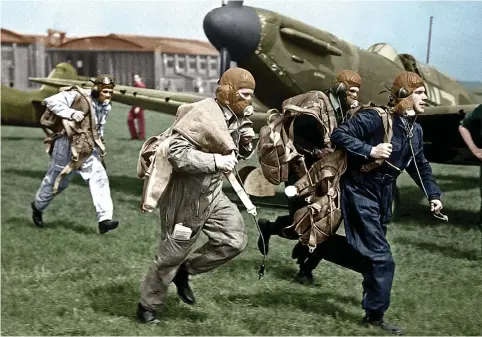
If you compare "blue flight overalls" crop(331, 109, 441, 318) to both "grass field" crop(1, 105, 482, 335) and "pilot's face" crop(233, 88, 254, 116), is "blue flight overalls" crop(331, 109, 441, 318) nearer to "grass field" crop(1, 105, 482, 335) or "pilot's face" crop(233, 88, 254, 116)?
"grass field" crop(1, 105, 482, 335)

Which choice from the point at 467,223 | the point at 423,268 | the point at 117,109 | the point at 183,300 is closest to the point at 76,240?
the point at 183,300

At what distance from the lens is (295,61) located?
8516 millimetres

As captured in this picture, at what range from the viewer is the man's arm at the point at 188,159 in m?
3.62

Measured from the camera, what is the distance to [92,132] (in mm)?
6492

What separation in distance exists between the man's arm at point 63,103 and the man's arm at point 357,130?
3.28m

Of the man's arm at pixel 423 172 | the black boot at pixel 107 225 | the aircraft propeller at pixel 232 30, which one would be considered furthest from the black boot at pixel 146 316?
the aircraft propeller at pixel 232 30

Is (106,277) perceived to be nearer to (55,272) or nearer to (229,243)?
(55,272)

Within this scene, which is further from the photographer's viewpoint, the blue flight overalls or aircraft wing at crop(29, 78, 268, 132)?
aircraft wing at crop(29, 78, 268, 132)

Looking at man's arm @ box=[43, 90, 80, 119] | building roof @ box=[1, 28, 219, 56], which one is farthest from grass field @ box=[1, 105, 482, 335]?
building roof @ box=[1, 28, 219, 56]

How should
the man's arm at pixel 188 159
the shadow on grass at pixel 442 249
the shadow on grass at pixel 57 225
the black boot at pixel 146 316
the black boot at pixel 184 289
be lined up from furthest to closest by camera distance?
1. the shadow on grass at pixel 57 225
2. the shadow on grass at pixel 442 249
3. the black boot at pixel 184 289
4. the black boot at pixel 146 316
5. the man's arm at pixel 188 159

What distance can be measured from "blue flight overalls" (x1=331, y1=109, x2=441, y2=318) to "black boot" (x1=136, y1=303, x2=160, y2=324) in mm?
1321

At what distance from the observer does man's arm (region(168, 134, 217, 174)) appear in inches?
143

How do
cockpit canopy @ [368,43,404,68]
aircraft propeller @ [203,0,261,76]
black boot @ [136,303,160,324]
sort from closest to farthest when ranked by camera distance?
black boot @ [136,303,160,324] → aircraft propeller @ [203,0,261,76] → cockpit canopy @ [368,43,404,68]

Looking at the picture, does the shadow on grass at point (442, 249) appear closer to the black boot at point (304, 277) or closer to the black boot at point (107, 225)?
the black boot at point (304, 277)
